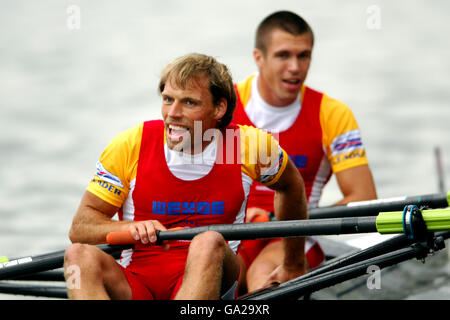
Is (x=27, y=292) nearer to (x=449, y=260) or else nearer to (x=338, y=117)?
(x=338, y=117)

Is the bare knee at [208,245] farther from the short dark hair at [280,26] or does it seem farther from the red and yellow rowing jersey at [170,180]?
the short dark hair at [280,26]

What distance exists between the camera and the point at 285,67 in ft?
17.4

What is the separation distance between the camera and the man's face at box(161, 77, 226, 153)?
3.42 m

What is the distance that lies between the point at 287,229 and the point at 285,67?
8.06ft

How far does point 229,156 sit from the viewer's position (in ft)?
12.0

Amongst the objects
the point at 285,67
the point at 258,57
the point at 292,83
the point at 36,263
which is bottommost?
the point at 36,263

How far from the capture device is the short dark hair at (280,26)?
5.40m

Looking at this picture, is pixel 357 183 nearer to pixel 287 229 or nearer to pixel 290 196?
pixel 290 196

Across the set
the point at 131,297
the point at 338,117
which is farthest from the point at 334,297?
the point at 131,297

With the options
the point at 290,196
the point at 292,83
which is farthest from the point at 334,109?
the point at 290,196

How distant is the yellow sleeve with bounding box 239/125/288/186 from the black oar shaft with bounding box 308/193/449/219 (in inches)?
29.6

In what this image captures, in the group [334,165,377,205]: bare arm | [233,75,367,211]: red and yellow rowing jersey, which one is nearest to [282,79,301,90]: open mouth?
[233,75,367,211]: red and yellow rowing jersey

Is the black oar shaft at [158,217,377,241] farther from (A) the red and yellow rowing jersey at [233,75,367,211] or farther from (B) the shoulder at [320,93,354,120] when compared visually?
(B) the shoulder at [320,93,354,120]
